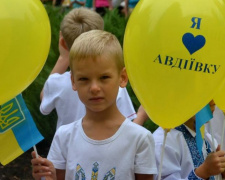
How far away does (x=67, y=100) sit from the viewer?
3279 millimetres

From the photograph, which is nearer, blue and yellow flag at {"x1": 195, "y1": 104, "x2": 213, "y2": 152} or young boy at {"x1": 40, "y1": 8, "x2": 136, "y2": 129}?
blue and yellow flag at {"x1": 195, "y1": 104, "x2": 213, "y2": 152}

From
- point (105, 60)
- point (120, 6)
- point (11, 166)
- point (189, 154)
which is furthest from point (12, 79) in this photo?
point (120, 6)

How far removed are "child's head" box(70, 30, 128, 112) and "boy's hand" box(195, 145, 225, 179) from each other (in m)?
0.52

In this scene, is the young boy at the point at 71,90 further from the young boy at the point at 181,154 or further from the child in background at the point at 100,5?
the child in background at the point at 100,5

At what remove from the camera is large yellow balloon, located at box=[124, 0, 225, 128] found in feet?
7.06

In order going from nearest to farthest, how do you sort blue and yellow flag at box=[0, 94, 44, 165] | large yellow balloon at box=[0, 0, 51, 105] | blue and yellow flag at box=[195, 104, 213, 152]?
large yellow balloon at box=[0, 0, 51, 105]
blue and yellow flag at box=[0, 94, 44, 165]
blue and yellow flag at box=[195, 104, 213, 152]

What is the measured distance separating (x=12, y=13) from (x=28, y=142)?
654 millimetres

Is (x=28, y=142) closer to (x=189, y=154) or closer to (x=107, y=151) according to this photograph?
(x=107, y=151)

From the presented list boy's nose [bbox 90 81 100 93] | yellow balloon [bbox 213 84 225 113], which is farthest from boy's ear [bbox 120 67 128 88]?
yellow balloon [bbox 213 84 225 113]

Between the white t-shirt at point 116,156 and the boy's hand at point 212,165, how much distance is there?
28cm

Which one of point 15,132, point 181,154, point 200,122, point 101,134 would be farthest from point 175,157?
point 15,132

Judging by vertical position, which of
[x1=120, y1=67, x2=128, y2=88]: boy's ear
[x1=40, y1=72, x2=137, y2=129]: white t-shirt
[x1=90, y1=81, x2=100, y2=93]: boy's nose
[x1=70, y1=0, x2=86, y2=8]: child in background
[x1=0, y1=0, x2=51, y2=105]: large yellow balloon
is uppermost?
[x1=0, y1=0, x2=51, y2=105]: large yellow balloon

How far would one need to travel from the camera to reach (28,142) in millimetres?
2463

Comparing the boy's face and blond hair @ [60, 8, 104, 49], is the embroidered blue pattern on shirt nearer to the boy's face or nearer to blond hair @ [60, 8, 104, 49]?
the boy's face
